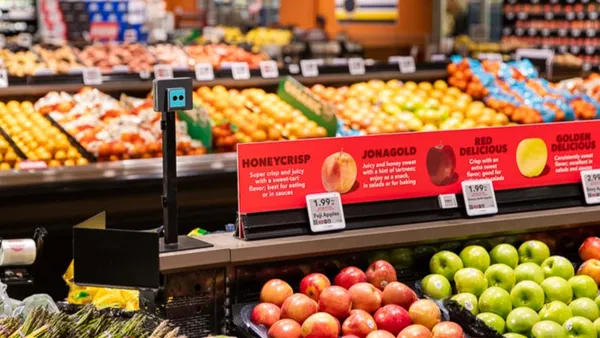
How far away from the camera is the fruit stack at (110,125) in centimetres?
589

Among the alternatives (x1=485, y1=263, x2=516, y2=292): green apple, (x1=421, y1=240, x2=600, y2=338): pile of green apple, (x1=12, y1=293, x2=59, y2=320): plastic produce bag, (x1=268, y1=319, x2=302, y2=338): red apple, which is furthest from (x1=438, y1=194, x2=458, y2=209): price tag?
(x1=12, y1=293, x2=59, y2=320): plastic produce bag

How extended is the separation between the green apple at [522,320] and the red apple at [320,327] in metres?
0.62

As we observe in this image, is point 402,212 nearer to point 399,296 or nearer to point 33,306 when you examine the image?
point 399,296

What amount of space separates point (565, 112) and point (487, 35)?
9914mm

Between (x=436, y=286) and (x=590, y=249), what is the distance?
2.39ft

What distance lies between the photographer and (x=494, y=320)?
3.17m

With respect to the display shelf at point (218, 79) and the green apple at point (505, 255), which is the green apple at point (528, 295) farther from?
the display shelf at point (218, 79)

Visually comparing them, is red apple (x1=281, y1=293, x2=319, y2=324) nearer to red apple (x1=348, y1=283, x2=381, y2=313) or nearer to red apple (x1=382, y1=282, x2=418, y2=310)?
red apple (x1=348, y1=283, x2=381, y2=313)

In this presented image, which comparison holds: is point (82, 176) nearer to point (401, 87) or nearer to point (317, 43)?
point (401, 87)

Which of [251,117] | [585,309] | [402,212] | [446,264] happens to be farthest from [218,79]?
[585,309]

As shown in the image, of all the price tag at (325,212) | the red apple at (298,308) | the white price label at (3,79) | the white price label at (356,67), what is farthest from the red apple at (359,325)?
the white price label at (356,67)

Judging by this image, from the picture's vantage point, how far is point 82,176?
532cm

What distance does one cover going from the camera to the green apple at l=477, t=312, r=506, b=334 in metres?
3.16

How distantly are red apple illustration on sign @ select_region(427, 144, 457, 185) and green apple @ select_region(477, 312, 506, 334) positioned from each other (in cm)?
55
